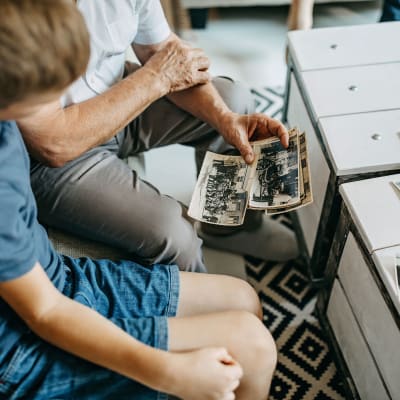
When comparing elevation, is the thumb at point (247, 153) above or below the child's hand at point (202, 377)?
above

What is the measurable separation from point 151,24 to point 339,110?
18.3 inches

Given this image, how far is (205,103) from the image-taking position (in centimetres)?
118

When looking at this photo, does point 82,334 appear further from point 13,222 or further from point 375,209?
point 375,209

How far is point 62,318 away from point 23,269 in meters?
0.10

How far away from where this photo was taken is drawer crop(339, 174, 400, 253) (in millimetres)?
893

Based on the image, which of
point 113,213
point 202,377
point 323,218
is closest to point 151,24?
point 113,213

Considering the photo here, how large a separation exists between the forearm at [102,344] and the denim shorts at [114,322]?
0.12 ft

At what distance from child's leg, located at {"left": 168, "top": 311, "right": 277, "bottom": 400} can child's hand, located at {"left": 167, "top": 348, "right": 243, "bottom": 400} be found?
0.18 ft

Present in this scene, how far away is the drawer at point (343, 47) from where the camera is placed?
127 cm

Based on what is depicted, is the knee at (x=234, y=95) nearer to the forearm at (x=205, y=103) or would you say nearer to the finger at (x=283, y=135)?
the forearm at (x=205, y=103)

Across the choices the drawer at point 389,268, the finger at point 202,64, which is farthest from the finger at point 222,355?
the finger at point 202,64

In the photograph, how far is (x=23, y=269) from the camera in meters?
0.71

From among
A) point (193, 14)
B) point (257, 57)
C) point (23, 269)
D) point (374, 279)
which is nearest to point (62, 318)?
point (23, 269)

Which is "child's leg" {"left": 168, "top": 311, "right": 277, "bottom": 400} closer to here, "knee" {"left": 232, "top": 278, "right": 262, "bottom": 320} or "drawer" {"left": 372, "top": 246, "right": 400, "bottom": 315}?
"knee" {"left": 232, "top": 278, "right": 262, "bottom": 320}
